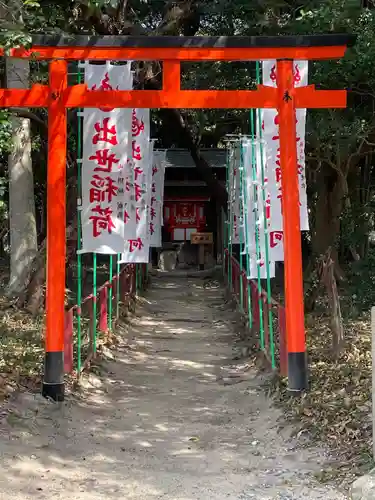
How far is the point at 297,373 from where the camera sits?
22.1 ft

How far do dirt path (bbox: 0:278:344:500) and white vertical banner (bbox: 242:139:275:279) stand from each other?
157 centimetres

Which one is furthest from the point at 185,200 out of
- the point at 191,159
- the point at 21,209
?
the point at 21,209

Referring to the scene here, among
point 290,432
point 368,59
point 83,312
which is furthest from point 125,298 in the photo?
point 290,432

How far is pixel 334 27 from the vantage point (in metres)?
9.12

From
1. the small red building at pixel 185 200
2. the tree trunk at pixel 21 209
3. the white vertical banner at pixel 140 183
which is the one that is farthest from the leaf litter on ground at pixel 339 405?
the small red building at pixel 185 200

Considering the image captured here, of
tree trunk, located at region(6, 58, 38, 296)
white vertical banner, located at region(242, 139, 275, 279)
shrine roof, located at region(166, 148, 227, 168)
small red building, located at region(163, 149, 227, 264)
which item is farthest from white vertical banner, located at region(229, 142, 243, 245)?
small red building, located at region(163, 149, 227, 264)

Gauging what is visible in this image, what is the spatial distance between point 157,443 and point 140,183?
20.8 feet

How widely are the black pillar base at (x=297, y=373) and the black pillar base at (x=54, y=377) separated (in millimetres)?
2375

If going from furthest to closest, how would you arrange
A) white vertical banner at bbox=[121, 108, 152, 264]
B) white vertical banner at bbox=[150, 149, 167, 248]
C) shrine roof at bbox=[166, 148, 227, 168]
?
1. shrine roof at bbox=[166, 148, 227, 168]
2. white vertical banner at bbox=[150, 149, 167, 248]
3. white vertical banner at bbox=[121, 108, 152, 264]

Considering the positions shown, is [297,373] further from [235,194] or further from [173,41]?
[235,194]

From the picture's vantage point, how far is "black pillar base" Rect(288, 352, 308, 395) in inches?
265

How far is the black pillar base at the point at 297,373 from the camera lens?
6.73 metres

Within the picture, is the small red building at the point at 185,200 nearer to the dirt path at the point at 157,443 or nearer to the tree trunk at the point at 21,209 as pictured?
the tree trunk at the point at 21,209

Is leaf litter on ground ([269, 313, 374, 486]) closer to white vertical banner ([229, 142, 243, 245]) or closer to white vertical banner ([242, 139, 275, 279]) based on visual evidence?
white vertical banner ([242, 139, 275, 279])
